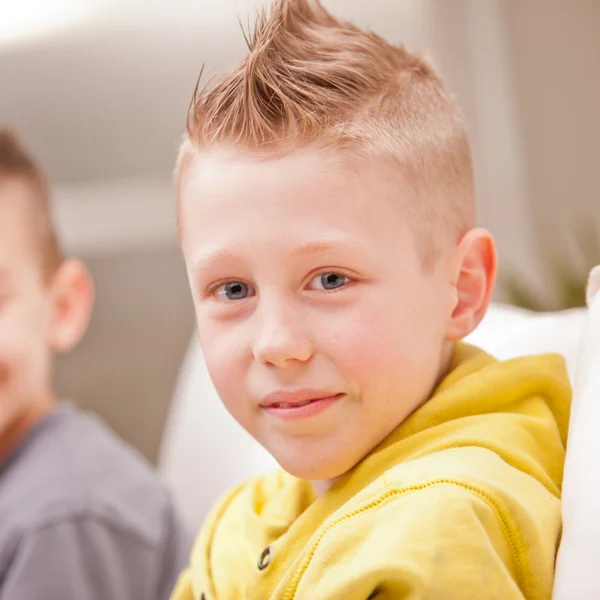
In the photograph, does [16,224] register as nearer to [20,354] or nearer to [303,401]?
[20,354]

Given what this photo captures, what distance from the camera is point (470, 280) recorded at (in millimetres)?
818

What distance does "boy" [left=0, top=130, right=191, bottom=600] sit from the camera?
1.22m

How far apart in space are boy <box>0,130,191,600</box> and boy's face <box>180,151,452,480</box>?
571 mm

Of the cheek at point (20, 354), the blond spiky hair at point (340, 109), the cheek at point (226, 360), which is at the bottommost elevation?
the cheek at point (20, 354)

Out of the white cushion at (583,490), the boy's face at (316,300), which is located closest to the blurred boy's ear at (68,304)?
the boy's face at (316,300)

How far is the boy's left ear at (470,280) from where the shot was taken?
0.80 meters

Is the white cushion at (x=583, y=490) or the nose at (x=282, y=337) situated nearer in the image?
the white cushion at (x=583, y=490)

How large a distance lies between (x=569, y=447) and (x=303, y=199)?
29 centimetres

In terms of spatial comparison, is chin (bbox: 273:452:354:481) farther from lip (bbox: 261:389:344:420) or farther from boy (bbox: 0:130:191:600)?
boy (bbox: 0:130:191:600)

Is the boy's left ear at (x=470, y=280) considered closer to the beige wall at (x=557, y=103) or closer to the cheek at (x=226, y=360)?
the cheek at (x=226, y=360)

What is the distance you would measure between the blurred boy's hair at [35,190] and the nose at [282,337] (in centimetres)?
86

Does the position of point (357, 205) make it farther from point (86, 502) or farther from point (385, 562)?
point (86, 502)

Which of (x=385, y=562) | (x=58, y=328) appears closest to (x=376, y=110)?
(x=385, y=562)

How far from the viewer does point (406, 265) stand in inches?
29.4
